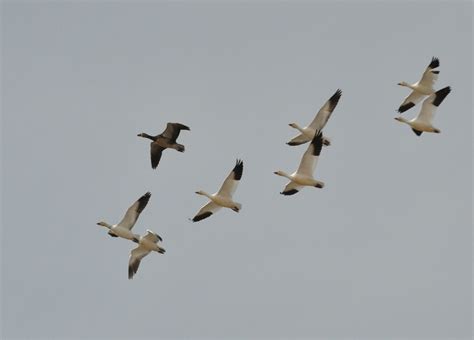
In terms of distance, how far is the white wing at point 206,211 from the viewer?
31.3 meters

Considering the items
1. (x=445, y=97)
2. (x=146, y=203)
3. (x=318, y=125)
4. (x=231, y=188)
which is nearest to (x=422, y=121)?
(x=445, y=97)

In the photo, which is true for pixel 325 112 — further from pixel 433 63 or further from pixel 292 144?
pixel 433 63

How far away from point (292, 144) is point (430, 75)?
4.87 metres

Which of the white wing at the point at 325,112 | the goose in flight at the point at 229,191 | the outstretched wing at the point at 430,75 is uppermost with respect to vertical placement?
the outstretched wing at the point at 430,75

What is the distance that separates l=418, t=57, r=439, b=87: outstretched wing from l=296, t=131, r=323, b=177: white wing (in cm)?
550

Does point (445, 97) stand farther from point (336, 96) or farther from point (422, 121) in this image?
point (336, 96)

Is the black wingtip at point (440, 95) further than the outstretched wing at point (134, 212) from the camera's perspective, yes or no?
Yes

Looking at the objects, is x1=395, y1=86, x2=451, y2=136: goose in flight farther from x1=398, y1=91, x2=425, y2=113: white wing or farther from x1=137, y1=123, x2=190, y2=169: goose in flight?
x1=137, y1=123, x2=190, y2=169: goose in flight

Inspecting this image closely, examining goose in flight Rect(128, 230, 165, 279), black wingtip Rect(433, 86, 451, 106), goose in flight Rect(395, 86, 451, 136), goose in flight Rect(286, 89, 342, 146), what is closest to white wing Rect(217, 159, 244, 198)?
goose in flight Rect(128, 230, 165, 279)

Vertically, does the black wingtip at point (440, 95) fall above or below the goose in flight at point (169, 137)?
above

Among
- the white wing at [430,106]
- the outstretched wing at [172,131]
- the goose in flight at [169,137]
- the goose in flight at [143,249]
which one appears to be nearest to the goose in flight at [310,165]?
the goose in flight at [169,137]

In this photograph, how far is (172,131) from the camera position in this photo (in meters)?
32.2

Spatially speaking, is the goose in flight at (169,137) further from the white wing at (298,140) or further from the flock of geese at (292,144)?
the white wing at (298,140)

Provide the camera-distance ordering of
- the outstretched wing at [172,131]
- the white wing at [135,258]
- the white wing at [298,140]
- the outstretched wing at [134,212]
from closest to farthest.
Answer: the outstretched wing at [134,212] → the outstretched wing at [172,131] → the white wing at [135,258] → the white wing at [298,140]
